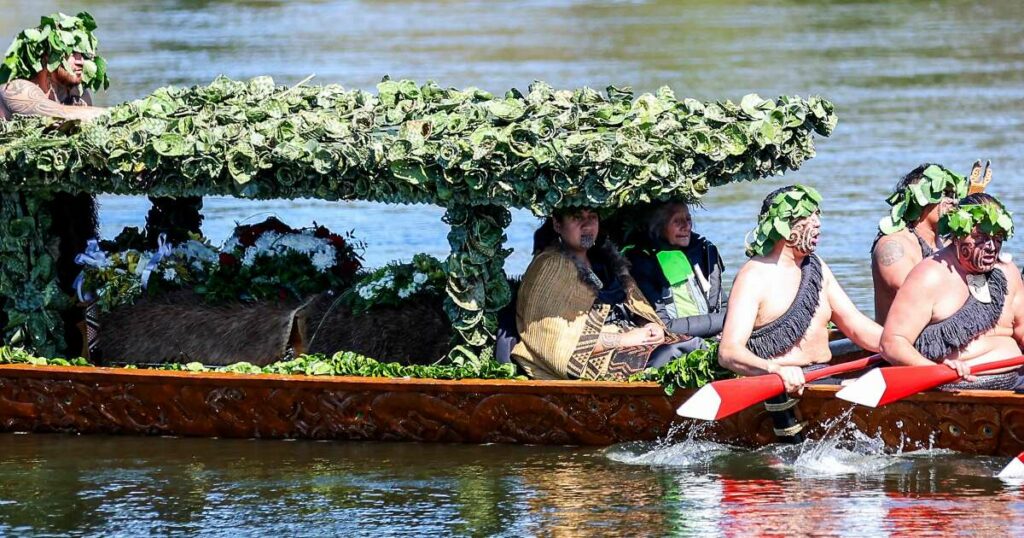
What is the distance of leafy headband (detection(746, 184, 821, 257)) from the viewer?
11.2m

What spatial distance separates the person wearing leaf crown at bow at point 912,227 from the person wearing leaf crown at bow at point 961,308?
74cm

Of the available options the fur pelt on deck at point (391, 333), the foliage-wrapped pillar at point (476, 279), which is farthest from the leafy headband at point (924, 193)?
the fur pelt on deck at point (391, 333)

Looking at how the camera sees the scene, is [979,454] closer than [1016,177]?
Yes

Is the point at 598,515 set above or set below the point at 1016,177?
below

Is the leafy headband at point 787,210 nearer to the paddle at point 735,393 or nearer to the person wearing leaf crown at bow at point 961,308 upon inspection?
the person wearing leaf crown at bow at point 961,308

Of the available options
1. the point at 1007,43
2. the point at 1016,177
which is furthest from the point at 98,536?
the point at 1007,43

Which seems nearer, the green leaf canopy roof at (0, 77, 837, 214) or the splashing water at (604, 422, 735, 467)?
the green leaf canopy roof at (0, 77, 837, 214)

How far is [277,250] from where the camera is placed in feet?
44.1

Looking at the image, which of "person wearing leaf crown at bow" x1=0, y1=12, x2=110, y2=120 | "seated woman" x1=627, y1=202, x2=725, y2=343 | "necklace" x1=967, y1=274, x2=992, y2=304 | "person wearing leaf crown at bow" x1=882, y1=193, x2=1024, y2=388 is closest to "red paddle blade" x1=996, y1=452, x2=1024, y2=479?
"person wearing leaf crown at bow" x1=882, y1=193, x2=1024, y2=388

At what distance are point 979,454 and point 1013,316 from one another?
2.41 ft

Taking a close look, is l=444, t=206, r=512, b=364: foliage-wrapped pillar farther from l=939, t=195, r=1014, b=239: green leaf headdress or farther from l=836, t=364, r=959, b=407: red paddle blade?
l=939, t=195, r=1014, b=239: green leaf headdress

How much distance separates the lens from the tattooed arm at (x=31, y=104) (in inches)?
504

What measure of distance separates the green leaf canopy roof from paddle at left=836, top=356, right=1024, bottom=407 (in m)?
1.49

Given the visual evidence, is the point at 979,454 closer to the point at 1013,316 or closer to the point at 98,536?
the point at 1013,316
